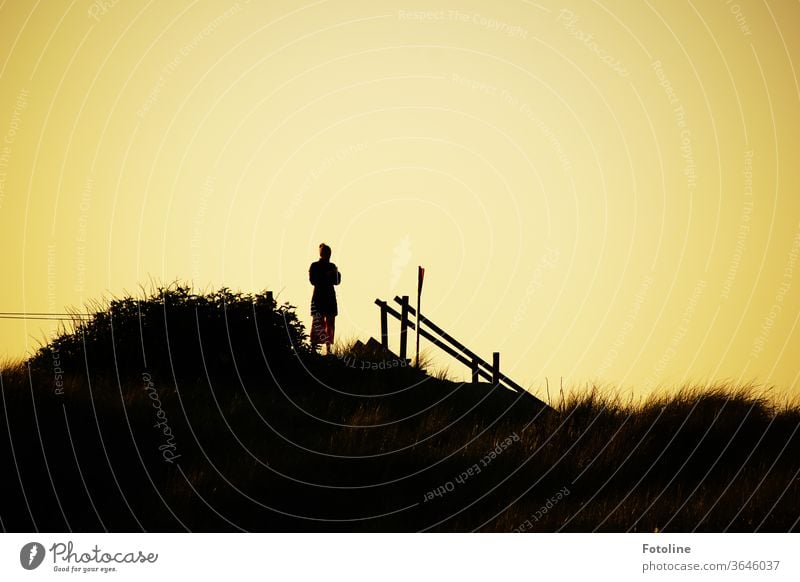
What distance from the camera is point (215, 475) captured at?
36.8ft

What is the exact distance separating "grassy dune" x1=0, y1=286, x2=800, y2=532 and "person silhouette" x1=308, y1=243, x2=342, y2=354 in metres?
0.93

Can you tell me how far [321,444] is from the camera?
1294cm

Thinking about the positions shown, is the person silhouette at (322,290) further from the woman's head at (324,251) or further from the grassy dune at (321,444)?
the grassy dune at (321,444)

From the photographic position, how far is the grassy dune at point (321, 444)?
423 inches

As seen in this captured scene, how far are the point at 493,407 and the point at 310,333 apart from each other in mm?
3796

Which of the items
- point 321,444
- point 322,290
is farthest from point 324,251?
point 321,444

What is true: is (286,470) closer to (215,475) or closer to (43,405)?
(215,475)

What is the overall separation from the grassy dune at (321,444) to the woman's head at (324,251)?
4.95ft

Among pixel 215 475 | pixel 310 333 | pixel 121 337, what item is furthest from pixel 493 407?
pixel 215 475
